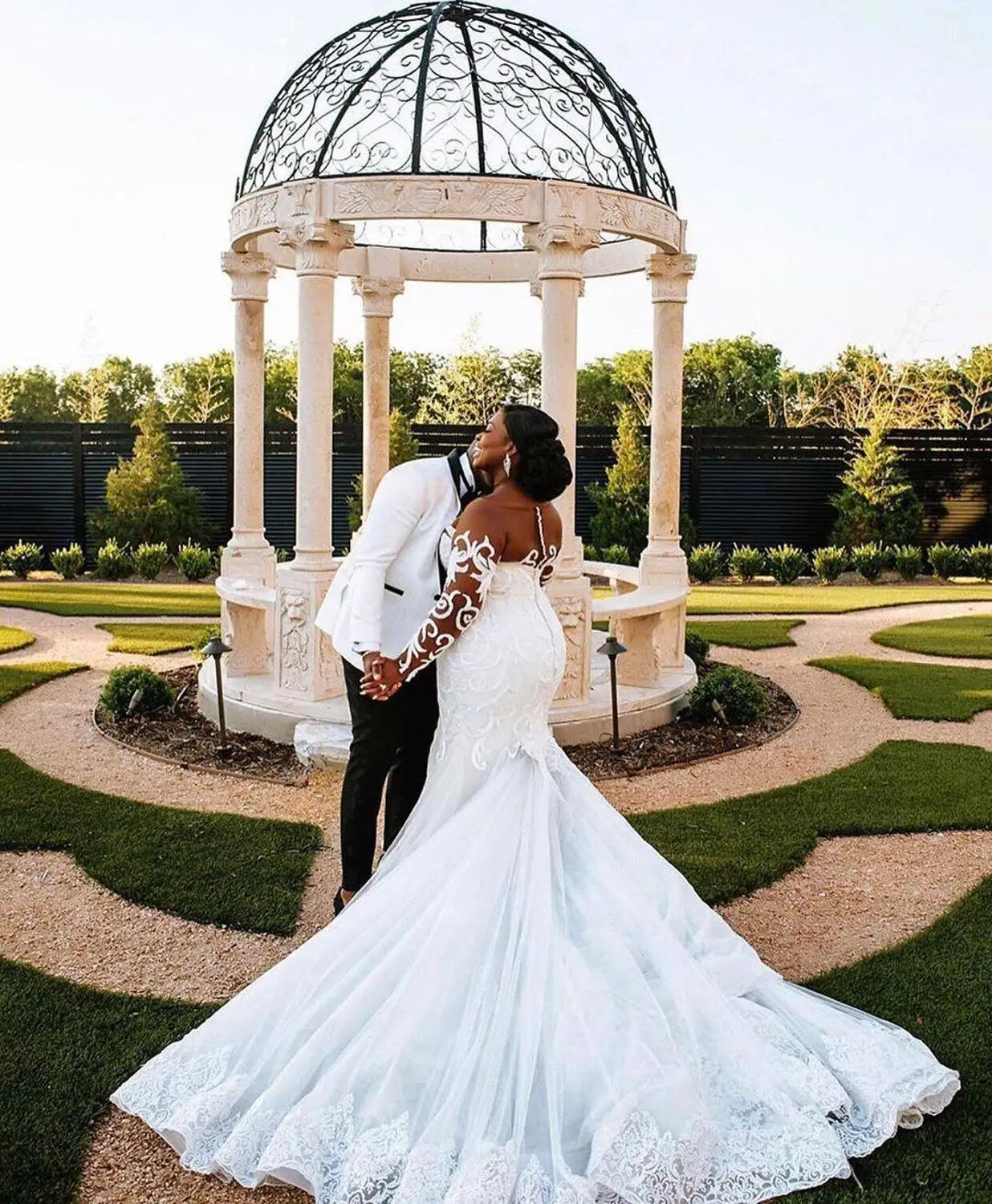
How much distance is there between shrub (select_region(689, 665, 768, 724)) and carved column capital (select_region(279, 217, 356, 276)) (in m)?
3.89

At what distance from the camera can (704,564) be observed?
1847cm

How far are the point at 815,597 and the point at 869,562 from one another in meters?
2.86

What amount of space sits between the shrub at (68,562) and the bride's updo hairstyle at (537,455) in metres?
15.8

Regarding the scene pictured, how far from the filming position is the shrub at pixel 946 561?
19.4m

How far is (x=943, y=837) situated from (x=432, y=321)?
21935mm

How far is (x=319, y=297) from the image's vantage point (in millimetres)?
7512

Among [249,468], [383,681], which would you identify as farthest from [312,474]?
[383,681]

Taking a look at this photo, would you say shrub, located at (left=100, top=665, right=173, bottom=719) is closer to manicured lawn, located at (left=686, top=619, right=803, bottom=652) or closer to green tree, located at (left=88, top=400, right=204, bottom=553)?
manicured lawn, located at (left=686, top=619, right=803, bottom=652)

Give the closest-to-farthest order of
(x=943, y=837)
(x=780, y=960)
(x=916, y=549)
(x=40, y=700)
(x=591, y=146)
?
(x=780, y=960) < (x=943, y=837) < (x=591, y=146) < (x=40, y=700) < (x=916, y=549)

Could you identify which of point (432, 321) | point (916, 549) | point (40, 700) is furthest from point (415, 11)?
point (432, 321)

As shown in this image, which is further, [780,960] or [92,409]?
[92,409]

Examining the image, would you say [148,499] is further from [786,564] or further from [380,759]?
[380,759]

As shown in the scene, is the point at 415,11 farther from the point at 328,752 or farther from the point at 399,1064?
the point at 399,1064

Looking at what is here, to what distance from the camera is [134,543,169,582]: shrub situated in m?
18.0
